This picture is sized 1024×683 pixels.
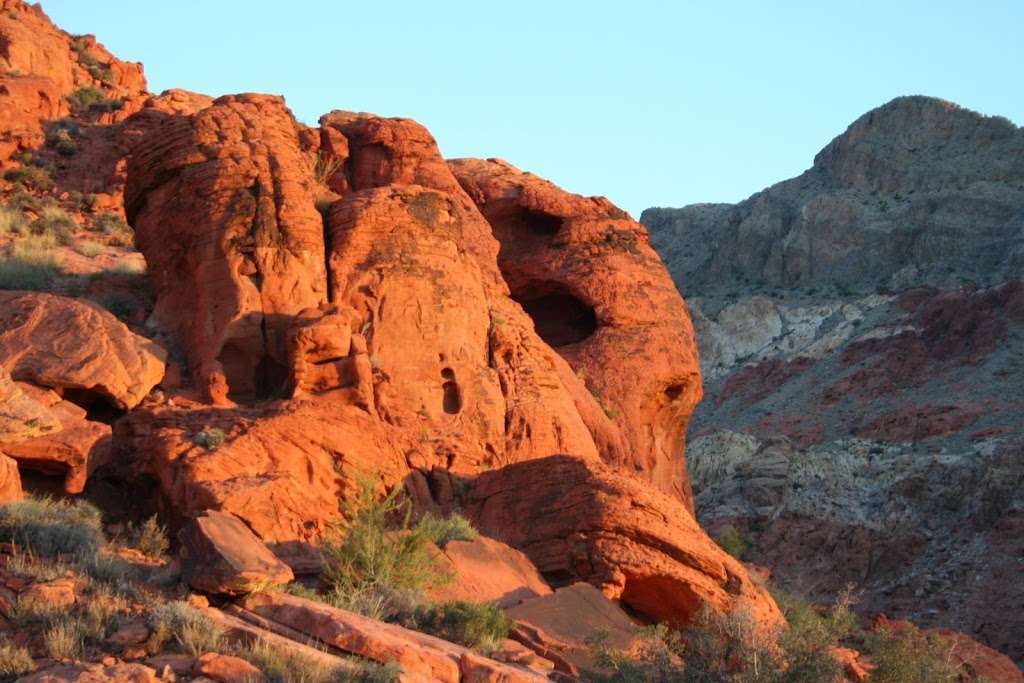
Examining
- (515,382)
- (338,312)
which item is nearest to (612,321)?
(515,382)

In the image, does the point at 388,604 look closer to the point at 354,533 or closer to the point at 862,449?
the point at 354,533

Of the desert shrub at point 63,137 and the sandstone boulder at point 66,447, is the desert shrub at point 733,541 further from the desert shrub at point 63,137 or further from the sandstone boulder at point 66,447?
the sandstone boulder at point 66,447

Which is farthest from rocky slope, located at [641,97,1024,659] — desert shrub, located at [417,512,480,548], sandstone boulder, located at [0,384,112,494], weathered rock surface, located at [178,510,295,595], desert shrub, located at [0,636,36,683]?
desert shrub, located at [0,636,36,683]

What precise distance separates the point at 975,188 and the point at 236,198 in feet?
160

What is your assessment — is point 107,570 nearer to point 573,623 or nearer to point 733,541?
point 573,623

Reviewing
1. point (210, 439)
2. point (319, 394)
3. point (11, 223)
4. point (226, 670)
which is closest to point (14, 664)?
point (226, 670)

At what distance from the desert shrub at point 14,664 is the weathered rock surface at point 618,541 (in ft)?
23.9

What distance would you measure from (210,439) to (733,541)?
69.9 ft

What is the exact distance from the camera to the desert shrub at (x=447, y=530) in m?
15.3

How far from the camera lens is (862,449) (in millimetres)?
45156

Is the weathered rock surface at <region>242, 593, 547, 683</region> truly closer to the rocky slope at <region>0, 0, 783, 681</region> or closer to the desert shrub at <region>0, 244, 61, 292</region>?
the rocky slope at <region>0, 0, 783, 681</region>

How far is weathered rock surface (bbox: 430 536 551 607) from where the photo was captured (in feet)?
47.5

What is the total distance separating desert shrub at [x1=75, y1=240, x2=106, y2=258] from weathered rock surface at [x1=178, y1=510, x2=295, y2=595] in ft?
36.8

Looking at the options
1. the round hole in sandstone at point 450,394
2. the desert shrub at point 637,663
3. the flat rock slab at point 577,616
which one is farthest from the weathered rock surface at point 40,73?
the desert shrub at point 637,663
